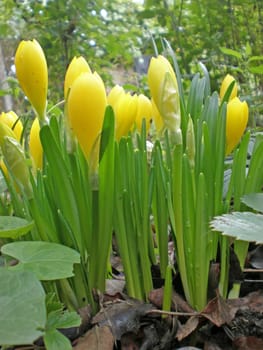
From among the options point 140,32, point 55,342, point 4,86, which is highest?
point 140,32

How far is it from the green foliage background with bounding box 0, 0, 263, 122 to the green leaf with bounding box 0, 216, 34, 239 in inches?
51.5

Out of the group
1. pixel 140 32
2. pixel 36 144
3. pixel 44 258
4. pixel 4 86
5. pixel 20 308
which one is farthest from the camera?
pixel 140 32

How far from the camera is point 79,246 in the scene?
542mm

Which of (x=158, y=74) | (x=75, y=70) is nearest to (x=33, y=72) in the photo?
(x=75, y=70)

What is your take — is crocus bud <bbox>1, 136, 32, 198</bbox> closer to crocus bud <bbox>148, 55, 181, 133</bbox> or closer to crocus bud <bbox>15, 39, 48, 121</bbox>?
crocus bud <bbox>15, 39, 48, 121</bbox>

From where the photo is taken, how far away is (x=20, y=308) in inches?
15.2

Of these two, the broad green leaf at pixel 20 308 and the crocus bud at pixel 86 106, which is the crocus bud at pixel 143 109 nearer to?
the crocus bud at pixel 86 106

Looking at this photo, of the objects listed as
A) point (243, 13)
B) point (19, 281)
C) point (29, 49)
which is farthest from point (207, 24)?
point (19, 281)

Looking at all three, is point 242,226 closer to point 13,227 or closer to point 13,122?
point 13,227

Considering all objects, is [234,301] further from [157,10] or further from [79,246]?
[157,10]

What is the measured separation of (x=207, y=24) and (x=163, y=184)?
2120mm

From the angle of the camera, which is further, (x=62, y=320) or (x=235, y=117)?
(x=235, y=117)

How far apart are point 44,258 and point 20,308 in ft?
0.34

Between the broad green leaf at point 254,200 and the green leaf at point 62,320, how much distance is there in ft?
0.83
